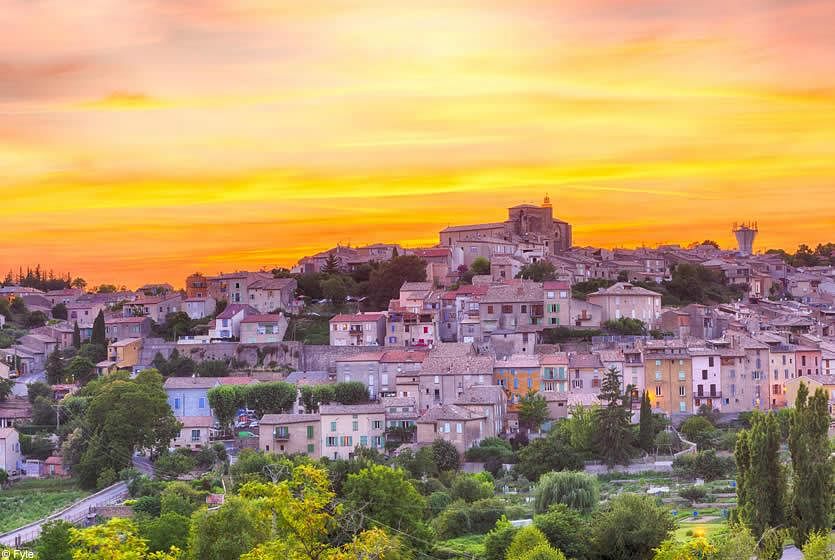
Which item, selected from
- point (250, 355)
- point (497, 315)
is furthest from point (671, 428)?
point (250, 355)

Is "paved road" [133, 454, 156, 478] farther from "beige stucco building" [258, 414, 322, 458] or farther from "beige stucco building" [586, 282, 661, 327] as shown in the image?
"beige stucco building" [586, 282, 661, 327]

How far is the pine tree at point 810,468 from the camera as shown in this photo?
27391mm

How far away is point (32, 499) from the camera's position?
41688mm

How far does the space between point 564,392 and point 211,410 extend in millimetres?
14336

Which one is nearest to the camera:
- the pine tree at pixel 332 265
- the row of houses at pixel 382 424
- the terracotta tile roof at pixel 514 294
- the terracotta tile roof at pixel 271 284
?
the row of houses at pixel 382 424

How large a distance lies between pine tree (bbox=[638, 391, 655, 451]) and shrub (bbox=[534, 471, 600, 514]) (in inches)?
336

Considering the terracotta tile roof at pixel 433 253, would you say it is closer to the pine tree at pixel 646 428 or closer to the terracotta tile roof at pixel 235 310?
the terracotta tile roof at pixel 235 310

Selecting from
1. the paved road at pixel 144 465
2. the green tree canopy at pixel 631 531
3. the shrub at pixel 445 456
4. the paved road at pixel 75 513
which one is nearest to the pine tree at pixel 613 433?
the shrub at pixel 445 456

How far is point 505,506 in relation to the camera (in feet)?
116

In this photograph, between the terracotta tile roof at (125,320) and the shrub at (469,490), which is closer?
the shrub at (469,490)

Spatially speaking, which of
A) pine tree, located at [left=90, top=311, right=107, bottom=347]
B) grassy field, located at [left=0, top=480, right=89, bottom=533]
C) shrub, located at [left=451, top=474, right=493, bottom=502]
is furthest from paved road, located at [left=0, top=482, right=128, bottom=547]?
pine tree, located at [left=90, top=311, right=107, bottom=347]

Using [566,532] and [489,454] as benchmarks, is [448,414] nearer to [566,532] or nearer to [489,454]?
[489,454]

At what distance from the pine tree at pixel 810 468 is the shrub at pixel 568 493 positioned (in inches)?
297

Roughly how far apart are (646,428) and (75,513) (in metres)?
20.1
